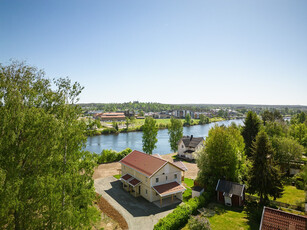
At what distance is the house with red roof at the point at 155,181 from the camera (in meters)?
23.2

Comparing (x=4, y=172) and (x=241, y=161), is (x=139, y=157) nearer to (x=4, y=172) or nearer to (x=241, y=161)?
(x=241, y=161)

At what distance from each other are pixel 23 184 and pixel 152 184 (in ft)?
53.9

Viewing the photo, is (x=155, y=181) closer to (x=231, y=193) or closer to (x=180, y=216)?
(x=180, y=216)

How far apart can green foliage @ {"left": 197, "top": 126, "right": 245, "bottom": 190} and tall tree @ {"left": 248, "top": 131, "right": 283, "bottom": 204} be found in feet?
9.59

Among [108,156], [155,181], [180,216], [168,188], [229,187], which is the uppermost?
[155,181]

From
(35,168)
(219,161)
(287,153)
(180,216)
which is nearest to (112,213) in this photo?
(180,216)

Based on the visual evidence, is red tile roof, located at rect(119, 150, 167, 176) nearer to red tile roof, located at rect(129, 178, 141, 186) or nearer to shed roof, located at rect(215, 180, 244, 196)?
red tile roof, located at rect(129, 178, 141, 186)

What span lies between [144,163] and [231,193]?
1099 centimetres

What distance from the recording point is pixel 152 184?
2345 centimetres

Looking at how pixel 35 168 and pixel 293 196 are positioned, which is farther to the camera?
pixel 293 196

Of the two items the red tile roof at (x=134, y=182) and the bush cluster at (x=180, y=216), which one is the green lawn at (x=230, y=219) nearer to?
the bush cluster at (x=180, y=216)

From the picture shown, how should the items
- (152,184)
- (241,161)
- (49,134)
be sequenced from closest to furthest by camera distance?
(49,134), (152,184), (241,161)

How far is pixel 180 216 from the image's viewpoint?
1798 centimetres

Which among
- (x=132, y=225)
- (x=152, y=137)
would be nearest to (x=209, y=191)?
(x=132, y=225)
